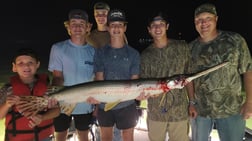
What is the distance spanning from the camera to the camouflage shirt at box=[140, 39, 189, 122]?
179 inches

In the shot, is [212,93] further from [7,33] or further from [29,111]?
[7,33]

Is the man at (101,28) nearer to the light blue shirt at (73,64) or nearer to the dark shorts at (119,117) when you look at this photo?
the light blue shirt at (73,64)

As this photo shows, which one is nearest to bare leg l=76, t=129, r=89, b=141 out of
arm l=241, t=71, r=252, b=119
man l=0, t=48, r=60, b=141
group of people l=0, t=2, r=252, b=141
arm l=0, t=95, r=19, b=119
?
group of people l=0, t=2, r=252, b=141

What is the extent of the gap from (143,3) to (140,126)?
107 metres

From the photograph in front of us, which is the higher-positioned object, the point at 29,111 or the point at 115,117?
the point at 29,111

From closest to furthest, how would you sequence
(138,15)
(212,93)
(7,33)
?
(212,93), (138,15), (7,33)

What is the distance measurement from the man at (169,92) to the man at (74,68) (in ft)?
3.27

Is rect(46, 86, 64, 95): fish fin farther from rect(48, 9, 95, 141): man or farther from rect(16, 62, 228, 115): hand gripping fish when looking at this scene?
rect(48, 9, 95, 141): man

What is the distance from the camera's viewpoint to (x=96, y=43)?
5715 mm

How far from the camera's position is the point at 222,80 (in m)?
4.24

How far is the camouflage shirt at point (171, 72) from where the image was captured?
179 inches

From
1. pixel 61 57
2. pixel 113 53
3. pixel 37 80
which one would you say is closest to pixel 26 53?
pixel 37 80

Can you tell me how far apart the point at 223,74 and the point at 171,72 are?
2.40 feet

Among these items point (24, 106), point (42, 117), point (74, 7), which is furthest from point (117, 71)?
point (74, 7)
